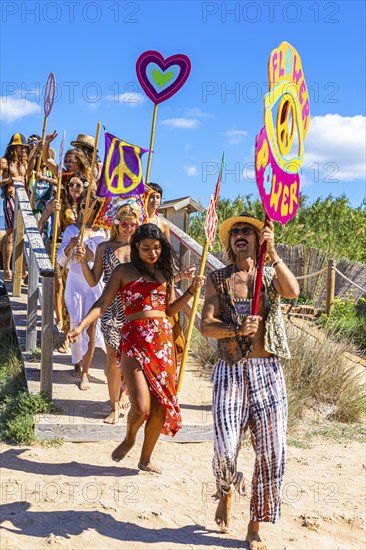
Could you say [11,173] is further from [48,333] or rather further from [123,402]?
[123,402]

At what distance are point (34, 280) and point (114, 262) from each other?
2.09 metres

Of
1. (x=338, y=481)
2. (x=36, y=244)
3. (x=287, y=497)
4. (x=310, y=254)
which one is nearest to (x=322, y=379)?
(x=338, y=481)

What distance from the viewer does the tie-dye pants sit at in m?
4.09

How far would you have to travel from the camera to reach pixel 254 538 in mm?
4281

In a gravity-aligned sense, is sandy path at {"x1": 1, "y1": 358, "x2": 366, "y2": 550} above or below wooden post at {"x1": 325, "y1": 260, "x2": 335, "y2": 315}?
below

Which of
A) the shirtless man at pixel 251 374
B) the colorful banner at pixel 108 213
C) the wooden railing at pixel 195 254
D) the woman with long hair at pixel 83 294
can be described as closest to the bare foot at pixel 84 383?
the woman with long hair at pixel 83 294

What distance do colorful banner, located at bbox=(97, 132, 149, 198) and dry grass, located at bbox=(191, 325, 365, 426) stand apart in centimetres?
276

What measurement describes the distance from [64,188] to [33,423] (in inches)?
109

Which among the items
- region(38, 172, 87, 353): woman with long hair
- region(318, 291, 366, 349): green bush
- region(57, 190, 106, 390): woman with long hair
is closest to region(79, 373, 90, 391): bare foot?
region(57, 190, 106, 390): woman with long hair

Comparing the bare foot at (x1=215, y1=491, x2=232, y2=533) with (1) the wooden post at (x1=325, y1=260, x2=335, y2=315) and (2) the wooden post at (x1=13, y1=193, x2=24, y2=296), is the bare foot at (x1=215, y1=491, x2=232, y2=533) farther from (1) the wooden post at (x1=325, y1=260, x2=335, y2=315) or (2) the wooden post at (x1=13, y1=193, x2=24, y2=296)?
(1) the wooden post at (x1=325, y1=260, x2=335, y2=315)

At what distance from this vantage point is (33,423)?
5773 mm

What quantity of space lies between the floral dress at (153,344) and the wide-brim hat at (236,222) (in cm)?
54

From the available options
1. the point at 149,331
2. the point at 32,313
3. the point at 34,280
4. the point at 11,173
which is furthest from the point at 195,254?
the point at 11,173

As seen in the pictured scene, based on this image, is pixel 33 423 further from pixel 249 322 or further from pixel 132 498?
pixel 249 322
